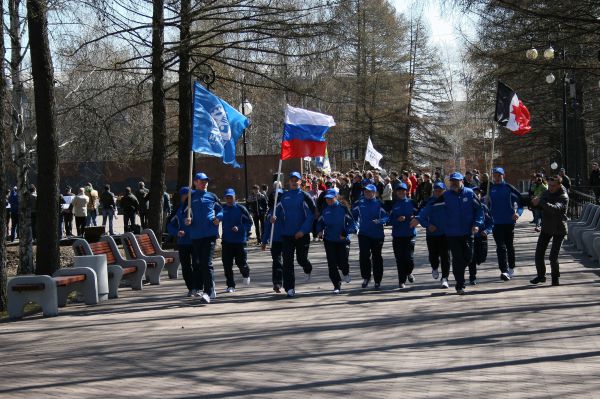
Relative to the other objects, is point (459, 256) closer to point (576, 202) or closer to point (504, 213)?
point (504, 213)

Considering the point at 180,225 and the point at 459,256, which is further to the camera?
the point at 180,225

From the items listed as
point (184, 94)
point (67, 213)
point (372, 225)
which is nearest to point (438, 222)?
point (372, 225)

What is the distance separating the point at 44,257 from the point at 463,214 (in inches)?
272

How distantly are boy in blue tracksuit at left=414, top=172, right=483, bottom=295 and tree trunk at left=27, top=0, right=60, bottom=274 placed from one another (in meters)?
6.40

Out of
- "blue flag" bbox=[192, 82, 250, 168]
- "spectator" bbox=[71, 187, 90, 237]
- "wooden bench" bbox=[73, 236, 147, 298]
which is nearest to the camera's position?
"blue flag" bbox=[192, 82, 250, 168]

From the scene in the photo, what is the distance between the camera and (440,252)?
1697 centimetres

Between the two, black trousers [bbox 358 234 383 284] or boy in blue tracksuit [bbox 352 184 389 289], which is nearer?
boy in blue tracksuit [bbox 352 184 389 289]

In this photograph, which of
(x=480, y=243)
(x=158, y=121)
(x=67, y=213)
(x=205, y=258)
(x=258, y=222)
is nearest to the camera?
(x=205, y=258)

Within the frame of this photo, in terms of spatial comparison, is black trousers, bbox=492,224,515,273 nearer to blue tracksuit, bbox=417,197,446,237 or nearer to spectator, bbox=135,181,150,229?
blue tracksuit, bbox=417,197,446,237

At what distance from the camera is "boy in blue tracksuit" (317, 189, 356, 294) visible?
54.2 ft

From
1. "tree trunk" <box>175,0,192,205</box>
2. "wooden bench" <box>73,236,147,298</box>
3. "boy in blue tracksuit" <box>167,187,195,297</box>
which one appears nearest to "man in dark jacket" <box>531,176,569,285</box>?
"boy in blue tracksuit" <box>167,187,195,297</box>

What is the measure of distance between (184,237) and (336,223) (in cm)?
244

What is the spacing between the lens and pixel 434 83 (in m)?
71.2

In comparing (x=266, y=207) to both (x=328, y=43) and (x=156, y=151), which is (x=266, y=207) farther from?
(x=328, y=43)
